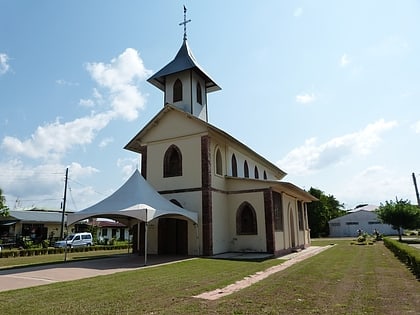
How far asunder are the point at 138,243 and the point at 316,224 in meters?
42.1

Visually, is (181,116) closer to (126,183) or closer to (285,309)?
(126,183)

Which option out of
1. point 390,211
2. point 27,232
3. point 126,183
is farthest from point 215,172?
point 27,232

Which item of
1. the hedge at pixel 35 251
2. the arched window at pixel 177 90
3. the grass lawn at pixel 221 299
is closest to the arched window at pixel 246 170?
the arched window at pixel 177 90

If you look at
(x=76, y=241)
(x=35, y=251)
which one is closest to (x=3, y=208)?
(x=76, y=241)

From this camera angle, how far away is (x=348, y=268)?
510 inches

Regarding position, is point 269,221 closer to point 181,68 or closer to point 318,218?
point 181,68

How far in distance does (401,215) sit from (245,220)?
20.8m

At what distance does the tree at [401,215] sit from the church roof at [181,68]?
70.6 feet

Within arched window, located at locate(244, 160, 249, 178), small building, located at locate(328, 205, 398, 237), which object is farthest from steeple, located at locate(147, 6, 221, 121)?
small building, located at locate(328, 205, 398, 237)

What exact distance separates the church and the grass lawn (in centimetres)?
722

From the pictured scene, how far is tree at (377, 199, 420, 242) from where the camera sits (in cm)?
3275

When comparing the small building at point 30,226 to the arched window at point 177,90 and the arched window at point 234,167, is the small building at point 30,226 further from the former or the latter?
the arched window at point 234,167

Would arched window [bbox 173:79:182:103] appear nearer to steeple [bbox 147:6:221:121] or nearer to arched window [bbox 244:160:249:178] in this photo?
steeple [bbox 147:6:221:121]

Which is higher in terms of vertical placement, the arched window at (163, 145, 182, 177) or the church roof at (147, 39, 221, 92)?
the church roof at (147, 39, 221, 92)
